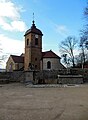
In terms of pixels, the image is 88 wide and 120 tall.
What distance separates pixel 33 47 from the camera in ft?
211

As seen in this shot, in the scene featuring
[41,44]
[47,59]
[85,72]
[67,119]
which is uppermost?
[41,44]

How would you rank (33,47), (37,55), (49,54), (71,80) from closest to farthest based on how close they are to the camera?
(71,80)
(33,47)
(37,55)
(49,54)

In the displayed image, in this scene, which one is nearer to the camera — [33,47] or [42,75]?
[42,75]

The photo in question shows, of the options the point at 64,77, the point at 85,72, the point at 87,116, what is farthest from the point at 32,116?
the point at 85,72

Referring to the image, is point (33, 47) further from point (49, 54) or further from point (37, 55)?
point (49, 54)

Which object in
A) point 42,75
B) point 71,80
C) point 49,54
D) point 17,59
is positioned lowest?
point 71,80

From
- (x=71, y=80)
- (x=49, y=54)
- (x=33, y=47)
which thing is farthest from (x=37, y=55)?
(x=71, y=80)

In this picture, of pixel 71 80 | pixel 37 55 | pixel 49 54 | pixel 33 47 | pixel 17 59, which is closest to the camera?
pixel 71 80

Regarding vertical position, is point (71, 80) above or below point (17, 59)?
below

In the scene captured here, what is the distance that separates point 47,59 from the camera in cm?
6625

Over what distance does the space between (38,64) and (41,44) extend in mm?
5735

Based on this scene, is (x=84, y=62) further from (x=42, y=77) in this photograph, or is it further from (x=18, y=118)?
(x=18, y=118)

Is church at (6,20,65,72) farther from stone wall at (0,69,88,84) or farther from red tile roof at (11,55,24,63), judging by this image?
stone wall at (0,69,88,84)

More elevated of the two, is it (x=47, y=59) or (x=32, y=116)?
(x=47, y=59)
